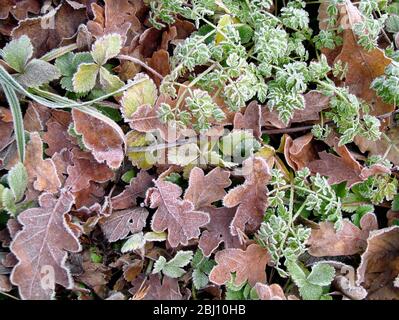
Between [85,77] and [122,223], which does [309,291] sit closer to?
[122,223]

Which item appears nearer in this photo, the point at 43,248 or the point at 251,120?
the point at 43,248

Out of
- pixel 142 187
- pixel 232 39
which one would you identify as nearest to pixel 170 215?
pixel 142 187

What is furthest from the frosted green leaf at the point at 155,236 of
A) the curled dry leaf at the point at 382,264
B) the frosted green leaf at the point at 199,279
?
the curled dry leaf at the point at 382,264

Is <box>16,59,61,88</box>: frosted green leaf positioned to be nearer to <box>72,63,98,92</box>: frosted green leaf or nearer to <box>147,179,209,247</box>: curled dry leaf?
<box>72,63,98,92</box>: frosted green leaf

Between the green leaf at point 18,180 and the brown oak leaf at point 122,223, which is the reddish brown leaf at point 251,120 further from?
the green leaf at point 18,180

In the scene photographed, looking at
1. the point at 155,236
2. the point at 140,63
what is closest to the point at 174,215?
the point at 155,236

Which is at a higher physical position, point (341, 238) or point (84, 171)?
point (84, 171)
